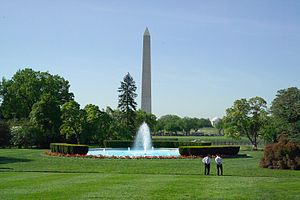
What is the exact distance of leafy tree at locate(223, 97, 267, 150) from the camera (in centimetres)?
5534

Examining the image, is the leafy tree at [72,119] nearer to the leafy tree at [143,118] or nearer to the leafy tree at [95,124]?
the leafy tree at [95,124]

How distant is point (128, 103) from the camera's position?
73.7 metres

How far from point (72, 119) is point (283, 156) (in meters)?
31.6

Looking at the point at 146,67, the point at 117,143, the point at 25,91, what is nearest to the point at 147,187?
the point at 117,143

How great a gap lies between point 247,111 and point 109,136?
19.9m

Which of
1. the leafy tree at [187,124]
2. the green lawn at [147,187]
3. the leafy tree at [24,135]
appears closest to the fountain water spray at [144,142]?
the leafy tree at [24,135]

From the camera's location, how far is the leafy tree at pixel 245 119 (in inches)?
2179

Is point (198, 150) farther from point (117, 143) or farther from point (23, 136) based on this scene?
point (23, 136)

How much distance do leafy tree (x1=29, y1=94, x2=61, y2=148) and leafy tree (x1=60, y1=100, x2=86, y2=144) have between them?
233 centimetres

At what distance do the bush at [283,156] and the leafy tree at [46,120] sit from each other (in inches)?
1348

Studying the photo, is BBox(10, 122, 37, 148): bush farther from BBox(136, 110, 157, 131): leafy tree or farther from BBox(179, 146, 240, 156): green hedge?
BBox(179, 146, 240, 156): green hedge

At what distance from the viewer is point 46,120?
5609 cm

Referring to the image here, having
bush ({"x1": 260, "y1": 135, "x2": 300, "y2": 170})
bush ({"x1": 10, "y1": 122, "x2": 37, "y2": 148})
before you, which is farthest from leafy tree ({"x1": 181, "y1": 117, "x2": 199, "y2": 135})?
bush ({"x1": 260, "y1": 135, "x2": 300, "y2": 170})

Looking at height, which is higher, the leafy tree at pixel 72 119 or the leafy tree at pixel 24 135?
the leafy tree at pixel 72 119
